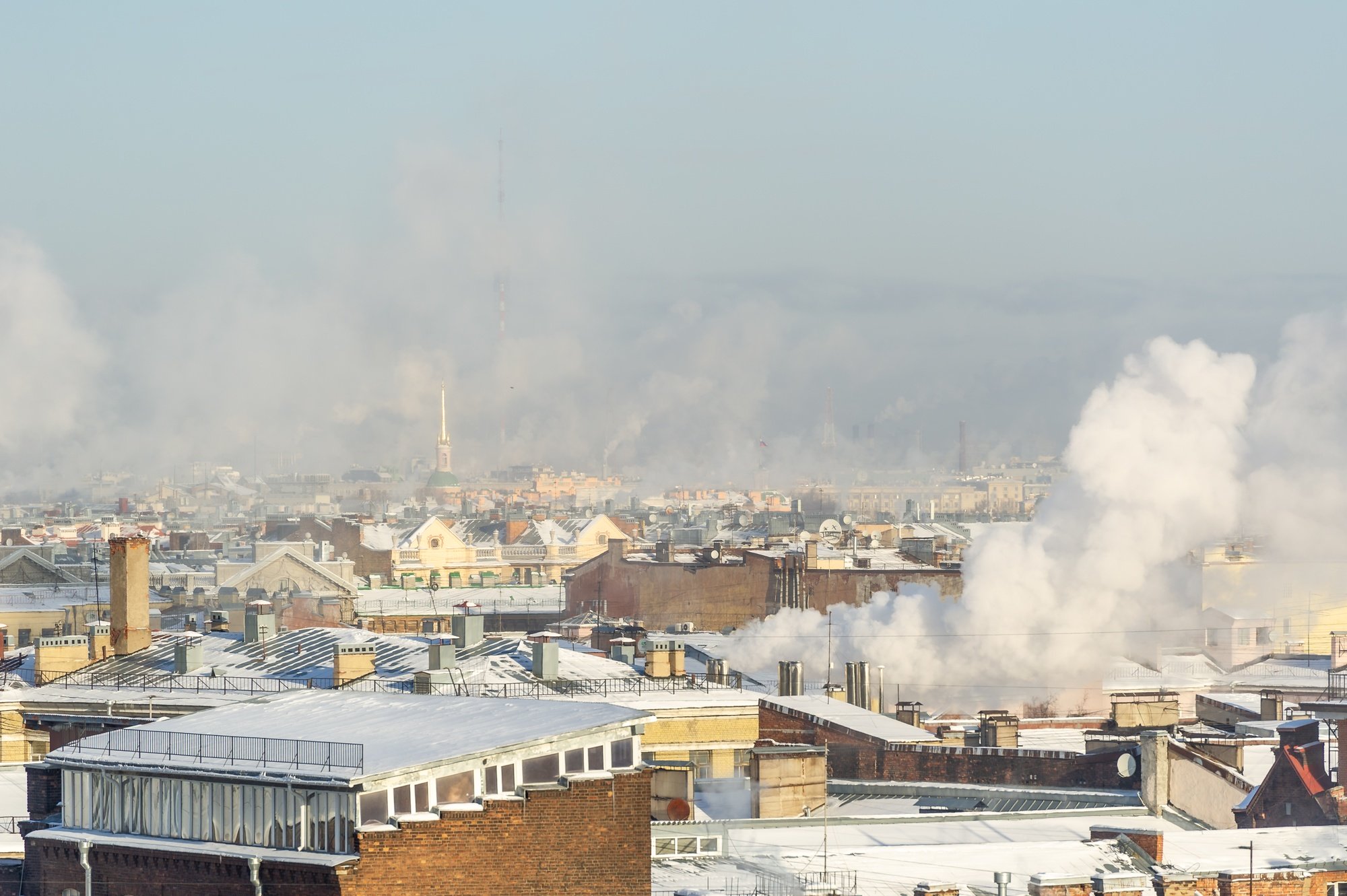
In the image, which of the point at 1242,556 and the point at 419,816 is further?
the point at 1242,556

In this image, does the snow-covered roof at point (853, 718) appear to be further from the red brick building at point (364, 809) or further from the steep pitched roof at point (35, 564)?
the steep pitched roof at point (35, 564)

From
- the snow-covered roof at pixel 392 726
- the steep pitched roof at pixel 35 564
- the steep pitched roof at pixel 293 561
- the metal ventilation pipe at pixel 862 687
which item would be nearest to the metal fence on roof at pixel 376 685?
the metal ventilation pipe at pixel 862 687

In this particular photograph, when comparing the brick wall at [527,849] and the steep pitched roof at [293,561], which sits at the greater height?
the brick wall at [527,849]

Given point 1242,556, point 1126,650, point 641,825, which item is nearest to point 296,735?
point 641,825

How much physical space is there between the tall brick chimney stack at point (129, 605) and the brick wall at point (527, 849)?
18.6 metres

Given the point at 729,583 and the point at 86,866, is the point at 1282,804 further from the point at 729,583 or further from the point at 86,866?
the point at 729,583

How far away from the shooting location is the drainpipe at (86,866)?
22.1 metres

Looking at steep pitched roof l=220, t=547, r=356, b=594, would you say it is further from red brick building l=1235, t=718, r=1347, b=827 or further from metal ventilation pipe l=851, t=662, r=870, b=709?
red brick building l=1235, t=718, r=1347, b=827

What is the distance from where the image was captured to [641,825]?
71.5 feet

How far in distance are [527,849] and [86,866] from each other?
423cm

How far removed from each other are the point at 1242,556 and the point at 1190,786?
41.9m

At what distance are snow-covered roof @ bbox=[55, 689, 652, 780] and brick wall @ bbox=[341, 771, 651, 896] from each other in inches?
21.1

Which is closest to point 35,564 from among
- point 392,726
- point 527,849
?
point 392,726

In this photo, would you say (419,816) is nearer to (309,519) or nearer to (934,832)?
(934,832)
